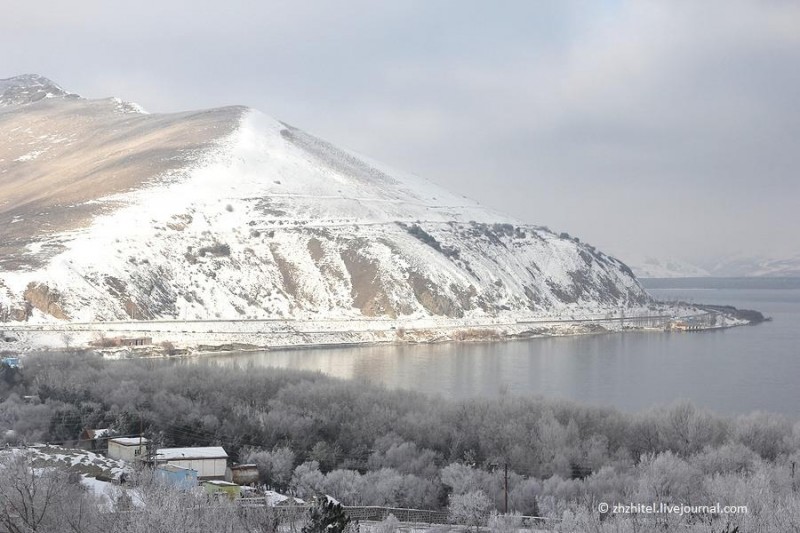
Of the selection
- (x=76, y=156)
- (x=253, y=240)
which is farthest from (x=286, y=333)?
(x=76, y=156)

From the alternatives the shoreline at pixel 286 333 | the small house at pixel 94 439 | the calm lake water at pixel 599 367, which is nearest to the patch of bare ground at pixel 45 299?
the shoreline at pixel 286 333

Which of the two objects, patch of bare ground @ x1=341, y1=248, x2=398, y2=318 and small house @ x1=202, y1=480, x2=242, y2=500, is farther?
patch of bare ground @ x1=341, y1=248, x2=398, y2=318

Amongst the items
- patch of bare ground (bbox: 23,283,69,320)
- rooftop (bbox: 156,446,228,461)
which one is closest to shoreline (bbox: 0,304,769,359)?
patch of bare ground (bbox: 23,283,69,320)

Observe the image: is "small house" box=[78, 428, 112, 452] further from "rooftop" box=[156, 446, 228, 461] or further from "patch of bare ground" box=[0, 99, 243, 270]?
"patch of bare ground" box=[0, 99, 243, 270]

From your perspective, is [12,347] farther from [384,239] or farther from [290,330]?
[384,239]

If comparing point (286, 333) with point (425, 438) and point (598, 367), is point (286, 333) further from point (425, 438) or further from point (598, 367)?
point (425, 438)

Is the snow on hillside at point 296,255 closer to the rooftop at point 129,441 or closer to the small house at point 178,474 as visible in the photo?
the rooftop at point 129,441

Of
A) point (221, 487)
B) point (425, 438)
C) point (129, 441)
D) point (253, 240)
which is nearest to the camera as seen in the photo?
→ point (221, 487)
